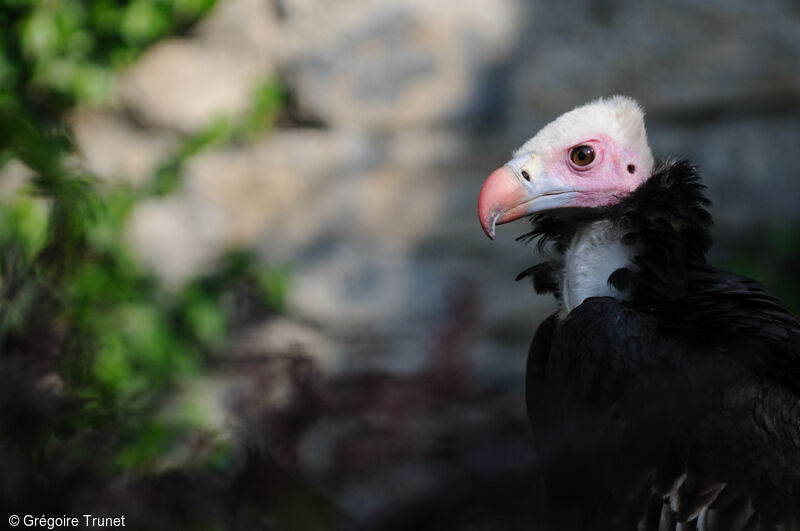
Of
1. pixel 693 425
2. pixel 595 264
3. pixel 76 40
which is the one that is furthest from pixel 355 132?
pixel 693 425

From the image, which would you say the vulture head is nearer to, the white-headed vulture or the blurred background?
the white-headed vulture

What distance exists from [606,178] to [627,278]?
296 mm

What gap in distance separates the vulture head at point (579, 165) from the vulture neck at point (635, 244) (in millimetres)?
38

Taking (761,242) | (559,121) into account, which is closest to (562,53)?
(761,242)

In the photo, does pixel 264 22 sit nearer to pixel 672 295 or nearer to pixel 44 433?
pixel 672 295

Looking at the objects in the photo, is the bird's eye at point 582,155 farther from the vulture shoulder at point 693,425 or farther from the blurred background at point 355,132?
the blurred background at point 355,132

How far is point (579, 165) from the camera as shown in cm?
213

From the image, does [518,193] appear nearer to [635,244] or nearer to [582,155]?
[582,155]

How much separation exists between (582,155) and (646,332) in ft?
1.75

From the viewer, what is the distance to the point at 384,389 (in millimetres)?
663

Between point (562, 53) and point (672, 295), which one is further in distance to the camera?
point (562, 53)

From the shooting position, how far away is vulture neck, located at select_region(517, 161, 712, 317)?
1946mm

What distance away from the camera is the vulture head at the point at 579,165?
6.99ft

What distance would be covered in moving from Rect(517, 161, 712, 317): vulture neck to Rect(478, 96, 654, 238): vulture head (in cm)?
4
